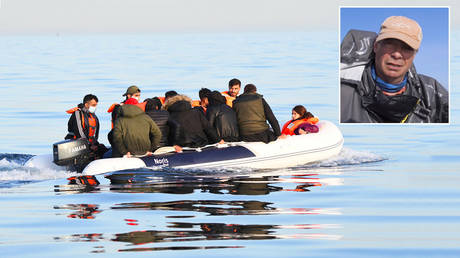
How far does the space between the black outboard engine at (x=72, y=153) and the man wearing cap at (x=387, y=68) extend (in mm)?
3885

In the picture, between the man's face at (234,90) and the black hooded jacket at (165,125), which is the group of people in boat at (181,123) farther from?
the man's face at (234,90)

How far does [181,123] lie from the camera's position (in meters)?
13.5

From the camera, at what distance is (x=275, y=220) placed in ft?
31.0

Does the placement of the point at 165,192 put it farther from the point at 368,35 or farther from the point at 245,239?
the point at 368,35

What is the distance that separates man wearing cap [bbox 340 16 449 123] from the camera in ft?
42.8

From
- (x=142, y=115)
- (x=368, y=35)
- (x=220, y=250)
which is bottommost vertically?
(x=220, y=250)

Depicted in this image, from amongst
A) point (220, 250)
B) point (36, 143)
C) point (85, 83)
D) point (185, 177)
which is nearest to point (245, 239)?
point (220, 250)

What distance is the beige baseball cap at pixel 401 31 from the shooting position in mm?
13125

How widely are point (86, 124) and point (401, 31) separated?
477cm

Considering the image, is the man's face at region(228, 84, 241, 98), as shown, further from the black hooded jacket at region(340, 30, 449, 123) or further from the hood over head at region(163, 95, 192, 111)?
the black hooded jacket at region(340, 30, 449, 123)

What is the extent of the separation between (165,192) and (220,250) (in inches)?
131

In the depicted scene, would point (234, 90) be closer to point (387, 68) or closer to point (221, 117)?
point (221, 117)

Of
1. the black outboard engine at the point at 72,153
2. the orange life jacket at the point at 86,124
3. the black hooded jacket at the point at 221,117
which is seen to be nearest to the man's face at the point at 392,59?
the black hooded jacket at the point at 221,117

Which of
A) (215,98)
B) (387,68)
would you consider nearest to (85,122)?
(215,98)
